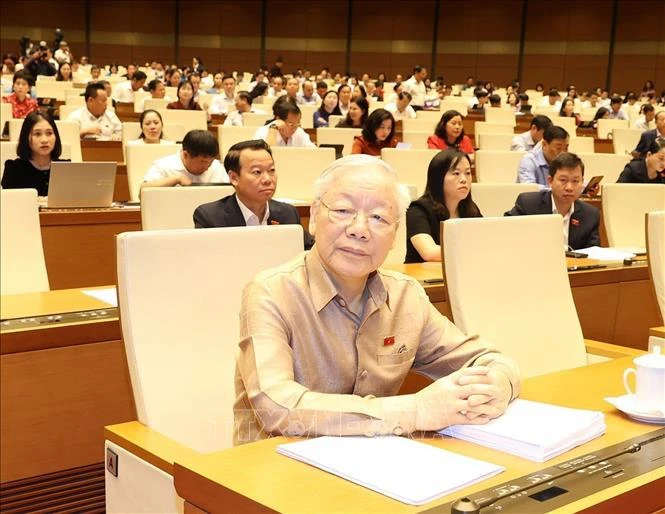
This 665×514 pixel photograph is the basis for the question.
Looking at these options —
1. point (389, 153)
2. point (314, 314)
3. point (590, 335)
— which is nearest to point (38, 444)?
point (314, 314)

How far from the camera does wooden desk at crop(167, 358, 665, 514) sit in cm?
113

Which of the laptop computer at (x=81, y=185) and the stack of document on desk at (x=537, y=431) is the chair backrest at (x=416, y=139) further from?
the stack of document on desk at (x=537, y=431)

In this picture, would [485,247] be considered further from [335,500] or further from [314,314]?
[335,500]

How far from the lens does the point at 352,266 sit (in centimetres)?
160

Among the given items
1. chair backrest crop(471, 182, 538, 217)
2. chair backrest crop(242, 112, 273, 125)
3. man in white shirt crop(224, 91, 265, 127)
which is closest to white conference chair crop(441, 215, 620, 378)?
chair backrest crop(471, 182, 538, 217)

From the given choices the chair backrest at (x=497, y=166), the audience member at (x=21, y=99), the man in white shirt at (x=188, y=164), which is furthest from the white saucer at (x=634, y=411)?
the audience member at (x=21, y=99)

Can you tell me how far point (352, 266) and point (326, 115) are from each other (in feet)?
26.1

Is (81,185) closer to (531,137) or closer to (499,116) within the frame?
(531,137)

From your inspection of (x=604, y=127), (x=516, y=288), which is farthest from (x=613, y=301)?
(x=604, y=127)

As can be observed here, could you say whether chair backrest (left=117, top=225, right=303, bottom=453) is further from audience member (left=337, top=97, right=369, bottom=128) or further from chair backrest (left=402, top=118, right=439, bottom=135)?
chair backrest (left=402, top=118, right=439, bottom=135)

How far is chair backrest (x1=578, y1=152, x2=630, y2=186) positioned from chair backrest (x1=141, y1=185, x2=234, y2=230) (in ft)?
13.1

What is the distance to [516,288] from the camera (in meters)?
2.45

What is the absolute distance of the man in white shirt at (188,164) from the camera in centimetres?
439

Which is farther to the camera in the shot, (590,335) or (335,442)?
(590,335)
